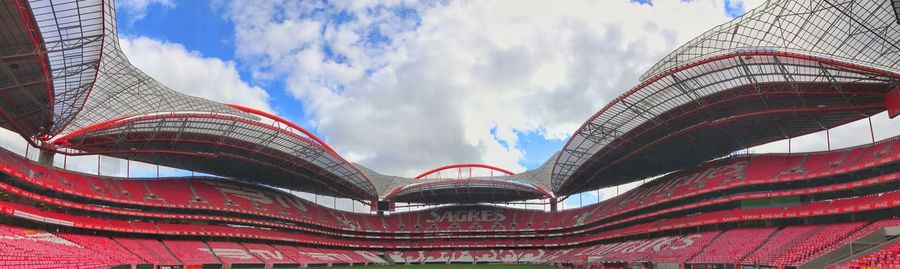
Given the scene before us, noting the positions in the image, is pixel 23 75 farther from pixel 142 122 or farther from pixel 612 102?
pixel 612 102

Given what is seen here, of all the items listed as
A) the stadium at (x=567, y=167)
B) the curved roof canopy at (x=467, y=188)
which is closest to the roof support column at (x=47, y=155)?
the stadium at (x=567, y=167)

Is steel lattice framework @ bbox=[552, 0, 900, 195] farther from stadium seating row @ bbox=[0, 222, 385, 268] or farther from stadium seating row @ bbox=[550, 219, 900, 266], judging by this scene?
stadium seating row @ bbox=[0, 222, 385, 268]

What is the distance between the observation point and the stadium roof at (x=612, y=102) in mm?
37156

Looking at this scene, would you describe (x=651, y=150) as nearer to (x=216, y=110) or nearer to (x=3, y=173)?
(x=216, y=110)

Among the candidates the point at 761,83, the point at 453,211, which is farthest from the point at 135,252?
the point at 761,83

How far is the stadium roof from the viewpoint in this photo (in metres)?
37.2

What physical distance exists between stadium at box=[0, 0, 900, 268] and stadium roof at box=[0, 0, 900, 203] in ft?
0.60

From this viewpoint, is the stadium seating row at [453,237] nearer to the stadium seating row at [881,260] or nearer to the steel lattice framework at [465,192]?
the steel lattice framework at [465,192]

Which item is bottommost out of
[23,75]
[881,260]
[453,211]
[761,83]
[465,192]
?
[881,260]

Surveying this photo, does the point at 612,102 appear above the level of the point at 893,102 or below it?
above

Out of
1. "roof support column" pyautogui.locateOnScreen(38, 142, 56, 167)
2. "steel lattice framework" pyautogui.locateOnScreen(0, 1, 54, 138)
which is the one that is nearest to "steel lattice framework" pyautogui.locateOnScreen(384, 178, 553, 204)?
"roof support column" pyautogui.locateOnScreen(38, 142, 56, 167)

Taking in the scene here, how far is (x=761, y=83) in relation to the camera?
4603 centimetres

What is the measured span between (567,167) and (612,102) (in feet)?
84.3

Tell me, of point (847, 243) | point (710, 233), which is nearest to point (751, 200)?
point (710, 233)
